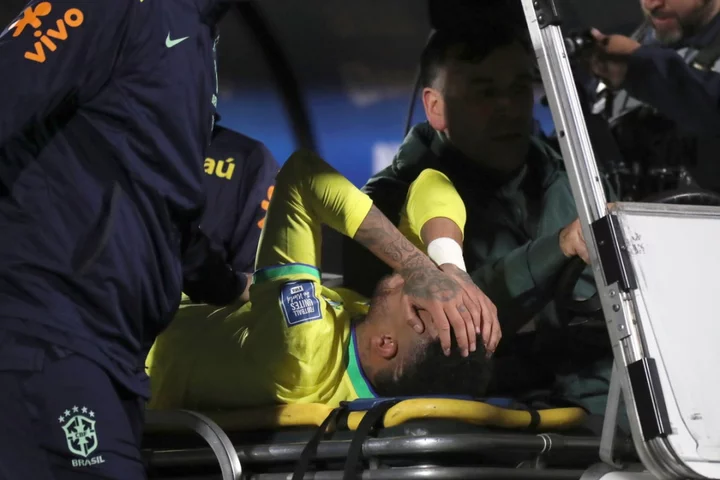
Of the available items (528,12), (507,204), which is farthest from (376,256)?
(528,12)

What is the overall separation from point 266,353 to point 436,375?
1.26 feet

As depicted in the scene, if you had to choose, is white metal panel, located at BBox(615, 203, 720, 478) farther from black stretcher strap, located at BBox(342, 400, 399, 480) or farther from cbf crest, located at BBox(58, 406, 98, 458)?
cbf crest, located at BBox(58, 406, 98, 458)

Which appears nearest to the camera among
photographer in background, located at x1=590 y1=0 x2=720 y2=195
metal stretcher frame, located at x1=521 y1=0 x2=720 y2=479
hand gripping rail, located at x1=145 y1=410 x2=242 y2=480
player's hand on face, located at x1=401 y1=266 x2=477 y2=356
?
metal stretcher frame, located at x1=521 y1=0 x2=720 y2=479

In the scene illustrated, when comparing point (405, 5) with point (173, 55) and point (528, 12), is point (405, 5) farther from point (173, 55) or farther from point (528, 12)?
point (173, 55)

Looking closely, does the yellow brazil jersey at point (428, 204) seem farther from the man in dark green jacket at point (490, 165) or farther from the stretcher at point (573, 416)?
the stretcher at point (573, 416)

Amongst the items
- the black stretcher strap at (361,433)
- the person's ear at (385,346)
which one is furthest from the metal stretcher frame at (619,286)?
the person's ear at (385,346)

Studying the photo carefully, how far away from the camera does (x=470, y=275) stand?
7.11 feet

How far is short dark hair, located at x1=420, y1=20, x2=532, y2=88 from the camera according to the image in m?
2.23

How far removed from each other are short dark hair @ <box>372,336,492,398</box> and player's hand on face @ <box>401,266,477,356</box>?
0.04 m

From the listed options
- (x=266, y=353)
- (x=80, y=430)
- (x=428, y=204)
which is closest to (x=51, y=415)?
(x=80, y=430)

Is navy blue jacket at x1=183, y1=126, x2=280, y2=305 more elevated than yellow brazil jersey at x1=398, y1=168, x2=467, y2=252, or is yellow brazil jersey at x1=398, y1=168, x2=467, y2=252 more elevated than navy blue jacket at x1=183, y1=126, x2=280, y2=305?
navy blue jacket at x1=183, y1=126, x2=280, y2=305

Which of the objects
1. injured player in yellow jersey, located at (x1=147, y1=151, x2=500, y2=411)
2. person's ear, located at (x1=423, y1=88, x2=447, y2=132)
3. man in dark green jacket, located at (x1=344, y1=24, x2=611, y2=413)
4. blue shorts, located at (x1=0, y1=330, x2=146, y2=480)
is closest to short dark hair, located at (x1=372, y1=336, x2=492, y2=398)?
injured player in yellow jersey, located at (x1=147, y1=151, x2=500, y2=411)

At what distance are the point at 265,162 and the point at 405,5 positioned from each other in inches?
21.1

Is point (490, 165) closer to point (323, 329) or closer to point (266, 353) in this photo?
point (323, 329)
